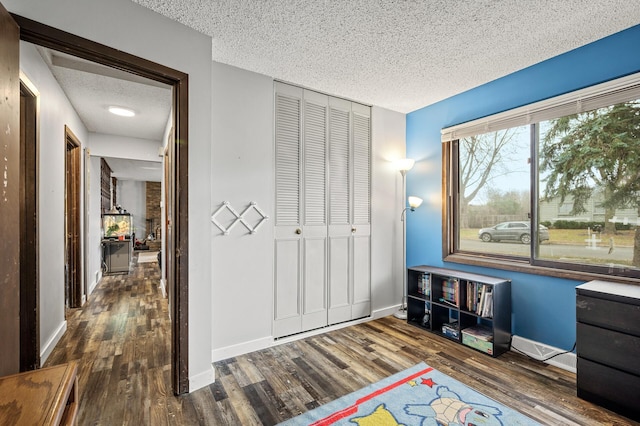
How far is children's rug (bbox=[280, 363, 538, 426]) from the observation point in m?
1.82

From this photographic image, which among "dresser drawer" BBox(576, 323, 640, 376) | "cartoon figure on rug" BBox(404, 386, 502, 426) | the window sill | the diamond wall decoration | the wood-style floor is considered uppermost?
the diamond wall decoration

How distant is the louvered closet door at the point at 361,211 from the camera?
351 cm

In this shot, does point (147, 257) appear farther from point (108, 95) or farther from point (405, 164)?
point (405, 164)

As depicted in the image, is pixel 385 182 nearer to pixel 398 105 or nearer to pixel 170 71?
pixel 398 105

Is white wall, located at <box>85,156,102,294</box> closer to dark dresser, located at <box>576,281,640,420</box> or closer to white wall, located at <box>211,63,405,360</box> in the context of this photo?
white wall, located at <box>211,63,405,360</box>

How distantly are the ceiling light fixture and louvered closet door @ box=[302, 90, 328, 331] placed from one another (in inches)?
100

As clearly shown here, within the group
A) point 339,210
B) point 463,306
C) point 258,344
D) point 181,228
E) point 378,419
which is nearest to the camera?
point 378,419

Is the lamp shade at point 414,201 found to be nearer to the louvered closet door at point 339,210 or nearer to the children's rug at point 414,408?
the louvered closet door at point 339,210

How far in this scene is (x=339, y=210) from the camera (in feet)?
11.2

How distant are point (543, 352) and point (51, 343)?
4406mm

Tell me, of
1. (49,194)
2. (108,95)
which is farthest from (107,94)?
(49,194)

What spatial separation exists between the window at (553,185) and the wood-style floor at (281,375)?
0.97 meters

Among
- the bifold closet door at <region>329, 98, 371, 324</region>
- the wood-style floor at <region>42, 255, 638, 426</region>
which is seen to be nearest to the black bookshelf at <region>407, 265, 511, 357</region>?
the wood-style floor at <region>42, 255, 638, 426</region>

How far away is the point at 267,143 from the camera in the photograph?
2.87 metres
